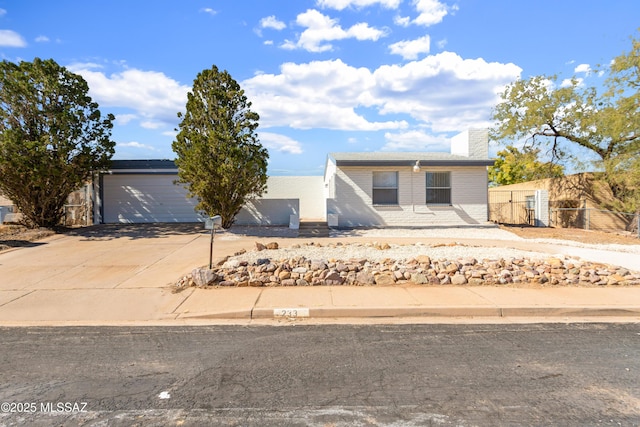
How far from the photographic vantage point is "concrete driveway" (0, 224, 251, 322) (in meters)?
6.12

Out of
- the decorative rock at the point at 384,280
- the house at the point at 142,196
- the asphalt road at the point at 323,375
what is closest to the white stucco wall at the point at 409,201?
the house at the point at 142,196

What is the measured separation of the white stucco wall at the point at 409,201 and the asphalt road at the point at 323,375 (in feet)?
37.7

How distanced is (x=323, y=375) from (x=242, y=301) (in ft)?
9.38

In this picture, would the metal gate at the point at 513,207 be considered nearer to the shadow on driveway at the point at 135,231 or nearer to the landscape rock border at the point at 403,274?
the landscape rock border at the point at 403,274

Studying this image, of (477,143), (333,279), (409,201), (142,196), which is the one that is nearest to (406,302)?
(333,279)

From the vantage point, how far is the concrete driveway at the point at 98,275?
6121 millimetres

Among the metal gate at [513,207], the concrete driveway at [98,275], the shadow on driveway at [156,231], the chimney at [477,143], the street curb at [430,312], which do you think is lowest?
the street curb at [430,312]

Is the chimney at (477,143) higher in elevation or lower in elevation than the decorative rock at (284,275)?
higher

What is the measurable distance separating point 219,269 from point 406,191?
1115 centimetres

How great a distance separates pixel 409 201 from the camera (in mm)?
16922

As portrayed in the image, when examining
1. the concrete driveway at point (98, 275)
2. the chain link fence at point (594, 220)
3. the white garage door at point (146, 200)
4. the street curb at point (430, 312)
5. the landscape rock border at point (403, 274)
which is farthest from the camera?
the chain link fence at point (594, 220)

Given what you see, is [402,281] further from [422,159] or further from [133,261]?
[422,159]

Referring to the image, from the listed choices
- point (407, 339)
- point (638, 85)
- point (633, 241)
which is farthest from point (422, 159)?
point (407, 339)

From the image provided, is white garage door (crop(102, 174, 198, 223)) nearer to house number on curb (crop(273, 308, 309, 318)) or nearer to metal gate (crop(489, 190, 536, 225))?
house number on curb (crop(273, 308, 309, 318))
